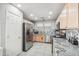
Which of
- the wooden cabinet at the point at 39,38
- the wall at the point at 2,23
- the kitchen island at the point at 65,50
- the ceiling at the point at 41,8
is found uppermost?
the ceiling at the point at 41,8

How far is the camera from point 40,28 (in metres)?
8.99

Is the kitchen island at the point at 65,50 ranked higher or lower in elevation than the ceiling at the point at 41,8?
lower

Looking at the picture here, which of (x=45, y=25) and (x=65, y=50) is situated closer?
(x=65, y=50)

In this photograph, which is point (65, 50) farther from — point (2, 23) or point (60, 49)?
point (2, 23)

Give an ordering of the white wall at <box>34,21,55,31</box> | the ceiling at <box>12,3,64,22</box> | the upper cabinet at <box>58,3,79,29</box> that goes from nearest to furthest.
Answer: the upper cabinet at <box>58,3,79,29</box> < the ceiling at <box>12,3,64,22</box> < the white wall at <box>34,21,55,31</box>

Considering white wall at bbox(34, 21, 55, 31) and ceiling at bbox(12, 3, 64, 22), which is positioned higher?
ceiling at bbox(12, 3, 64, 22)

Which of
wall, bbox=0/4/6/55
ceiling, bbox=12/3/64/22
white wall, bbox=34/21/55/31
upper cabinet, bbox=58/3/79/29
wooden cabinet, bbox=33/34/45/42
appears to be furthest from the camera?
white wall, bbox=34/21/55/31

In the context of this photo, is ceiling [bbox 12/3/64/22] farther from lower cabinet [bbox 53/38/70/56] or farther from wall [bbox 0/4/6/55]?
lower cabinet [bbox 53/38/70/56]

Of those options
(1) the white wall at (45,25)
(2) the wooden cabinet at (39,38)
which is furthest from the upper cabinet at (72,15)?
(1) the white wall at (45,25)

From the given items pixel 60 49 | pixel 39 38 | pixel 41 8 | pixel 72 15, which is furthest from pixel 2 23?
pixel 39 38

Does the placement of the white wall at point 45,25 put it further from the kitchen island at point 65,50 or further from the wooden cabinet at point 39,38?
the kitchen island at point 65,50

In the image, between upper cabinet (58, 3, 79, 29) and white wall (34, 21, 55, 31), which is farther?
white wall (34, 21, 55, 31)

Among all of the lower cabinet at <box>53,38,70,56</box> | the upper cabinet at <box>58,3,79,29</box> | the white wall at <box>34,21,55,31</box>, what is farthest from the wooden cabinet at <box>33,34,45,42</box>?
the upper cabinet at <box>58,3,79,29</box>

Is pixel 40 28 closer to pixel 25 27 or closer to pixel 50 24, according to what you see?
pixel 50 24
